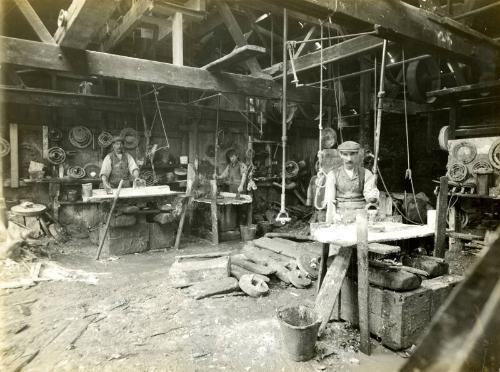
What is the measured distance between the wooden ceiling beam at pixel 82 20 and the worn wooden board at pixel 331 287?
4069 mm

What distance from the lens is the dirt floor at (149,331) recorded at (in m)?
3.81

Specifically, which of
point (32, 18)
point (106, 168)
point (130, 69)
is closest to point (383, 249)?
point (130, 69)

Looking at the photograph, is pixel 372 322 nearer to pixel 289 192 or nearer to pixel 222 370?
pixel 222 370

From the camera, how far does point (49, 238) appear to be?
9.12 metres

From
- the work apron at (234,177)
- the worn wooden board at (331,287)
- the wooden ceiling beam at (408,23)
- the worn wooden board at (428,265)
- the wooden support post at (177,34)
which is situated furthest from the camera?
the work apron at (234,177)

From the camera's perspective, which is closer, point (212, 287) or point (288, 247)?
point (212, 287)

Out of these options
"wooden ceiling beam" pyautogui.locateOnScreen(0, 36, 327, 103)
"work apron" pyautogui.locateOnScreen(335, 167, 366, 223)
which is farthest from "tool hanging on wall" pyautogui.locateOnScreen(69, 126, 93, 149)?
"work apron" pyautogui.locateOnScreen(335, 167, 366, 223)

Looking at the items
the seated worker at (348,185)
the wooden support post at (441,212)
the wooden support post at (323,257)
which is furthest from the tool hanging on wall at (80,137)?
the wooden support post at (441,212)

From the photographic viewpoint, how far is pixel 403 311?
4.02 meters

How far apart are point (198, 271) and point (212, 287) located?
1.85ft

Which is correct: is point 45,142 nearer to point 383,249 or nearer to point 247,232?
point 247,232

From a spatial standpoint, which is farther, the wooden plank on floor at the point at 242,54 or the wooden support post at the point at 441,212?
the wooden plank on floor at the point at 242,54

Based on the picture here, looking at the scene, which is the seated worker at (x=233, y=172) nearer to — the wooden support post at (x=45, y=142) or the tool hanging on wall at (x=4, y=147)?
the wooden support post at (x=45, y=142)

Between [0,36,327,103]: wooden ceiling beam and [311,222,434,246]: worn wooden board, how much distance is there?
3933 millimetres
